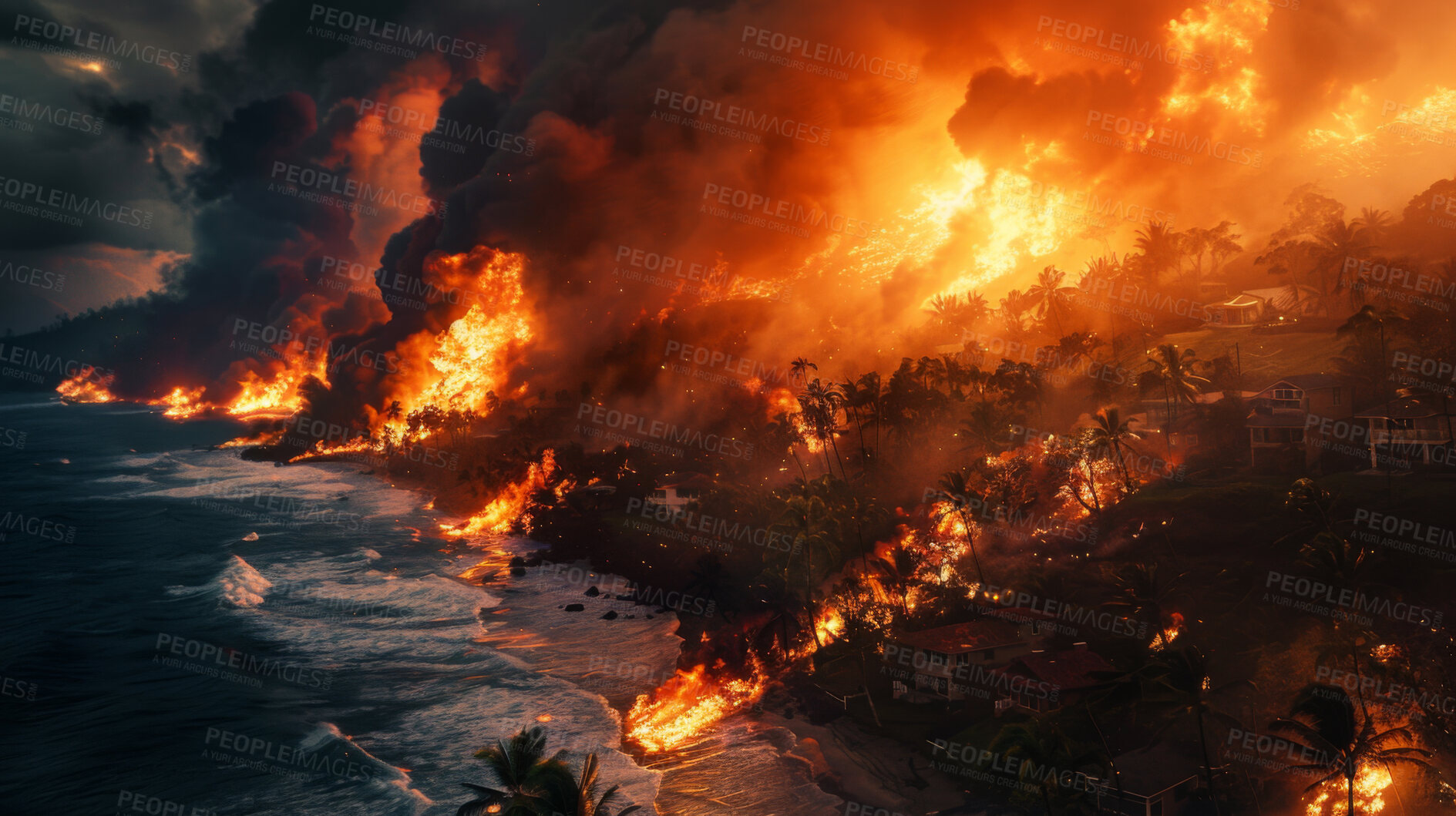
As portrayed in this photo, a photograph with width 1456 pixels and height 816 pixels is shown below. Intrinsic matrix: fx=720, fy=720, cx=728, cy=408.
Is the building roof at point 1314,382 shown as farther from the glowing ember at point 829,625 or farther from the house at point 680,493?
the house at point 680,493

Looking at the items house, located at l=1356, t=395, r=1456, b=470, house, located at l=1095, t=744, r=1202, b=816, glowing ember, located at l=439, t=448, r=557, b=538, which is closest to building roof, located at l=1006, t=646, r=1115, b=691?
house, located at l=1095, t=744, r=1202, b=816

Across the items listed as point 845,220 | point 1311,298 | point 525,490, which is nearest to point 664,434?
point 525,490

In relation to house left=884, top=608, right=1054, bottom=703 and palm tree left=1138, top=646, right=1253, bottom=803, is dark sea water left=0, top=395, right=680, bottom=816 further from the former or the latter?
palm tree left=1138, top=646, right=1253, bottom=803

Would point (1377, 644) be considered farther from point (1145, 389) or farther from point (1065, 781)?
point (1145, 389)

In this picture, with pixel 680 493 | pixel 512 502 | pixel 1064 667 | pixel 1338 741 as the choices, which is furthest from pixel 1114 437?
pixel 512 502

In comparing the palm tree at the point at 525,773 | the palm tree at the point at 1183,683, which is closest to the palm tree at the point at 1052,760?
the palm tree at the point at 1183,683

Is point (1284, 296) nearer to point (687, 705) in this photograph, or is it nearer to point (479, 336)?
point (687, 705)
